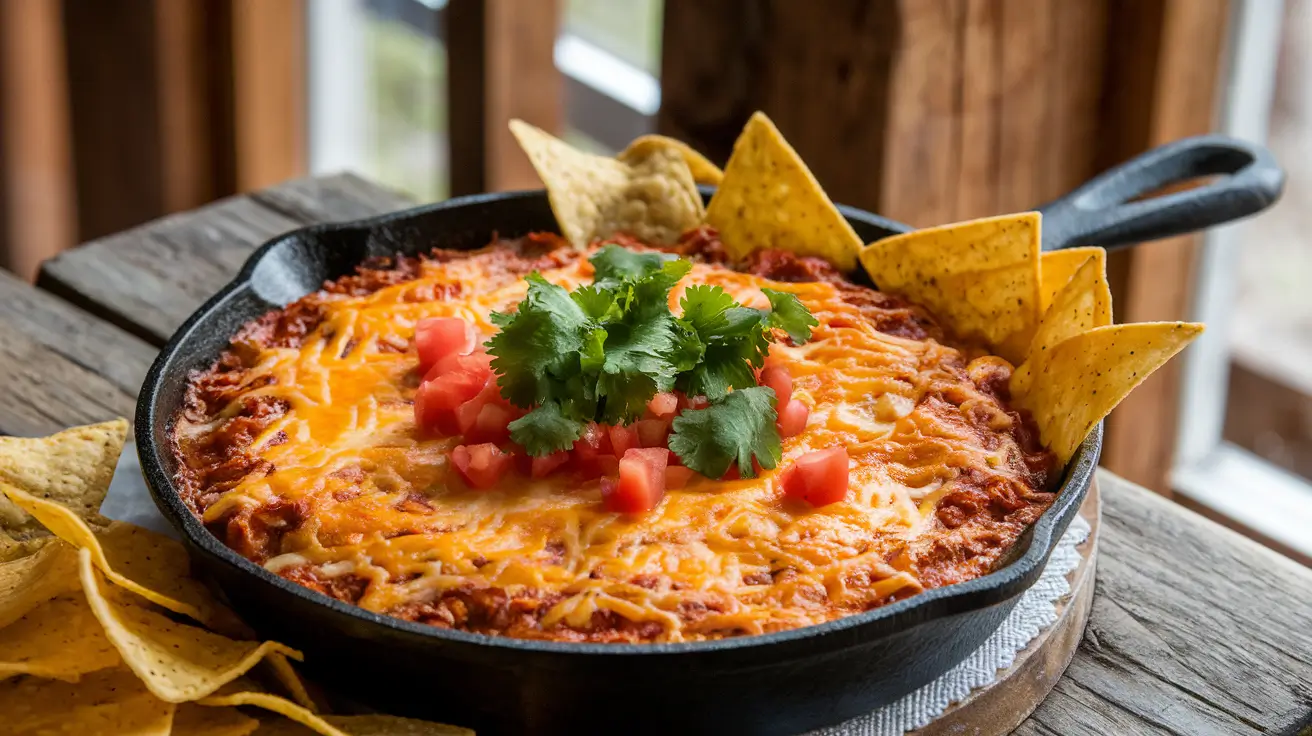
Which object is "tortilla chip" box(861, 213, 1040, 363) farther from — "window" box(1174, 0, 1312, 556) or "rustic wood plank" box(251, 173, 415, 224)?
"window" box(1174, 0, 1312, 556)

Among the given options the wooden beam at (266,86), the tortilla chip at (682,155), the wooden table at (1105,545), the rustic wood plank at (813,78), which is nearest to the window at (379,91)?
the wooden beam at (266,86)

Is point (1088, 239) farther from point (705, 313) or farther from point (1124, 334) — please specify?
point (705, 313)

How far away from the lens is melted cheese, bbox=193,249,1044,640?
2.32 m

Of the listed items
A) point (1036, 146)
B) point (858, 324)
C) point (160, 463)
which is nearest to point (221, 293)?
point (160, 463)

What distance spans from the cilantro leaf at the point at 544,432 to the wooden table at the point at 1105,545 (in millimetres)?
938

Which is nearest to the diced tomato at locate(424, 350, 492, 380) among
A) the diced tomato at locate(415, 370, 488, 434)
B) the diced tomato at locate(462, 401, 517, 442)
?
the diced tomato at locate(415, 370, 488, 434)

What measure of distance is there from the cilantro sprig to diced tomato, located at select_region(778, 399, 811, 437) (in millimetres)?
81

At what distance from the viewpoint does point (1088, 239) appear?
10.5ft

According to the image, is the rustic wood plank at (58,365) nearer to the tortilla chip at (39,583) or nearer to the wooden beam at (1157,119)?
the tortilla chip at (39,583)

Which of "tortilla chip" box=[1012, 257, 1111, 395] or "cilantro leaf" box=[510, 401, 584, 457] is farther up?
"tortilla chip" box=[1012, 257, 1111, 395]

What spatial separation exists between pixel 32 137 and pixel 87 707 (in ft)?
17.0

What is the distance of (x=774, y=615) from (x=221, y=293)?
149 cm

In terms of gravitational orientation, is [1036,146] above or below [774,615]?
above

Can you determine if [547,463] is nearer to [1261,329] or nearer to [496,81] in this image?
[496,81]
